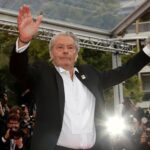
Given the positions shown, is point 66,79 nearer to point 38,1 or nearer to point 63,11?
point 38,1

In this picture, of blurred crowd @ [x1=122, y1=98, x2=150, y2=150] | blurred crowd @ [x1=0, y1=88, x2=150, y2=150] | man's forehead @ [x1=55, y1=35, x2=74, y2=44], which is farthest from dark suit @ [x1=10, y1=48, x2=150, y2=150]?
blurred crowd @ [x1=122, y1=98, x2=150, y2=150]

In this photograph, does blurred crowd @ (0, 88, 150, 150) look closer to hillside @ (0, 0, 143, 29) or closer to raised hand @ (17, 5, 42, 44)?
hillside @ (0, 0, 143, 29)

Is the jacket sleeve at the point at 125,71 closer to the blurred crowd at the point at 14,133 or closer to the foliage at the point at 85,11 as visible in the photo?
the blurred crowd at the point at 14,133

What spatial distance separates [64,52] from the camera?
7.68ft

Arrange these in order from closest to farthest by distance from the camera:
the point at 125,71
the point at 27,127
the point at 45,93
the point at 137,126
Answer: the point at 45,93 → the point at 125,71 → the point at 27,127 → the point at 137,126

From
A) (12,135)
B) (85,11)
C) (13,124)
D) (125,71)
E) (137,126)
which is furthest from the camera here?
(85,11)

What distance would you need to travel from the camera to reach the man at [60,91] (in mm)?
2146

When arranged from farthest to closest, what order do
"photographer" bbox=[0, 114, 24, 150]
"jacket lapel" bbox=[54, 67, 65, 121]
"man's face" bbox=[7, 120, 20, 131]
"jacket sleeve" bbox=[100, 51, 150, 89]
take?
"man's face" bbox=[7, 120, 20, 131]
"photographer" bbox=[0, 114, 24, 150]
"jacket sleeve" bbox=[100, 51, 150, 89]
"jacket lapel" bbox=[54, 67, 65, 121]

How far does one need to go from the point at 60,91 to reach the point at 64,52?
8.3 inches

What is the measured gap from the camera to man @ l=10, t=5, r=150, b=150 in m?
2.15

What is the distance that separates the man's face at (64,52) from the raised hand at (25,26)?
Result: 22cm

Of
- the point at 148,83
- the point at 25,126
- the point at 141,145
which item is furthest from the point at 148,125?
the point at 148,83

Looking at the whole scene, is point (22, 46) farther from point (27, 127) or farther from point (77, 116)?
point (27, 127)

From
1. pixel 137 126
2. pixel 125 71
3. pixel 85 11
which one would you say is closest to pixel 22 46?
pixel 125 71
